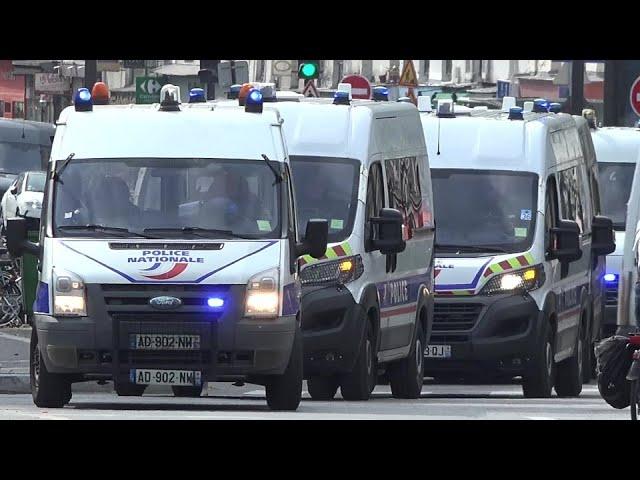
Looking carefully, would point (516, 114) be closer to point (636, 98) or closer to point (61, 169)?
point (61, 169)

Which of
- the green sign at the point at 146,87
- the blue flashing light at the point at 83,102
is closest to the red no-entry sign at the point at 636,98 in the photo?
the green sign at the point at 146,87

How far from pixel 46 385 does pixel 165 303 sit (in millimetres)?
1349

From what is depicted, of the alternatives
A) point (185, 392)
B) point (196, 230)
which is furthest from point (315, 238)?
point (185, 392)

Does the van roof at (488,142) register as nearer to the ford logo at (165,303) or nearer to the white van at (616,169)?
the white van at (616,169)

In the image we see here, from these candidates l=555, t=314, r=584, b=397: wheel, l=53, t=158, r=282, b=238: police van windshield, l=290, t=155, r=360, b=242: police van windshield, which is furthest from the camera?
l=555, t=314, r=584, b=397: wheel

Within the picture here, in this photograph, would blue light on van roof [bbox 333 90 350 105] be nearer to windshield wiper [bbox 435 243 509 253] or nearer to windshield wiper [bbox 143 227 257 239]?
windshield wiper [bbox 435 243 509 253]

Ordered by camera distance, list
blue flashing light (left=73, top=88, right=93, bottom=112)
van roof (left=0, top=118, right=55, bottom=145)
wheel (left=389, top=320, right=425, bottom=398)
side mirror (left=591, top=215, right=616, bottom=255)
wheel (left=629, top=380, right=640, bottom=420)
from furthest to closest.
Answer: van roof (left=0, top=118, right=55, bottom=145)
side mirror (left=591, top=215, right=616, bottom=255)
wheel (left=389, top=320, right=425, bottom=398)
blue flashing light (left=73, top=88, right=93, bottom=112)
wheel (left=629, top=380, right=640, bottom=420)

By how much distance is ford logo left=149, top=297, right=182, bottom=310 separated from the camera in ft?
49.9

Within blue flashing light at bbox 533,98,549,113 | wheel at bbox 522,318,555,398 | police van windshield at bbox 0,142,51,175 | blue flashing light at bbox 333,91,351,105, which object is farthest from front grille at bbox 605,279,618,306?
police van windshield at bbox 0,142,51,175

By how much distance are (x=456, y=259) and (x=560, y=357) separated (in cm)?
172

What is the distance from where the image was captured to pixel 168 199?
15.8 metres

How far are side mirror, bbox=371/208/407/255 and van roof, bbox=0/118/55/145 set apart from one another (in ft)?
102
